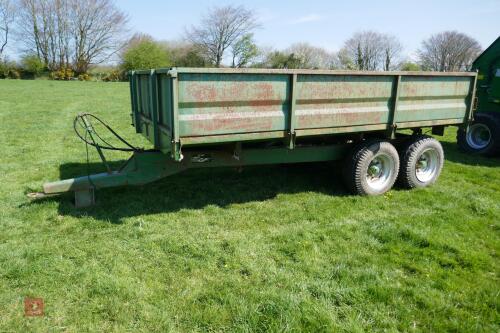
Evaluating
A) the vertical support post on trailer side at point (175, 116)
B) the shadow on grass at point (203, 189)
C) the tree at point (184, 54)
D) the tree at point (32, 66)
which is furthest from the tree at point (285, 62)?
the tree at point (32, 66)

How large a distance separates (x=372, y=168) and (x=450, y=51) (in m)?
46.9

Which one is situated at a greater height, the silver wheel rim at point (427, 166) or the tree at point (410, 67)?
the tree at point (410, 67)

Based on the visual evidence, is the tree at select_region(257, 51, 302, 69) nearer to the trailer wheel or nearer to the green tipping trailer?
the green tipping trailer

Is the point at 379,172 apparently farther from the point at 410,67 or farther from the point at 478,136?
the point at 410,67

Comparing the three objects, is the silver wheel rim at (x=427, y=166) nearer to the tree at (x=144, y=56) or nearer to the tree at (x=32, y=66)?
the tree at (x=144, y=56)

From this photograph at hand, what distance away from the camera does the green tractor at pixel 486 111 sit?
8.15 metres

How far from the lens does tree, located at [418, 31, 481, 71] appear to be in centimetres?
4478

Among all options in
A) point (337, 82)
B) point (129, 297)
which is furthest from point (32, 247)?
point (337, 82)

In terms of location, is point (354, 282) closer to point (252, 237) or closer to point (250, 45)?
point (252, 237)

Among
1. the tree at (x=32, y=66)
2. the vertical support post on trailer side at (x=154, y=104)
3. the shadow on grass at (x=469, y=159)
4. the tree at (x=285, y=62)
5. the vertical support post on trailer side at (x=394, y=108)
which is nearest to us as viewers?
the vertical support post on trailer side at (x=154, y=104)

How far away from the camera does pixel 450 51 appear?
45750 mm

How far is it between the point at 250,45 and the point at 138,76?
48.6 metres

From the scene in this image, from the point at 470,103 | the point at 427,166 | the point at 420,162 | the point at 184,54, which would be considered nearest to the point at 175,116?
the point at 420,162

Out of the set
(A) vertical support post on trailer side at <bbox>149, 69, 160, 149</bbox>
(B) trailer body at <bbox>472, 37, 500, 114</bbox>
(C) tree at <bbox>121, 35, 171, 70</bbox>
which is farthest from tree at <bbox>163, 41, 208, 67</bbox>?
(A) vertical support post on trailer side at <bbox>149, 69, 160, 149</bbox>
